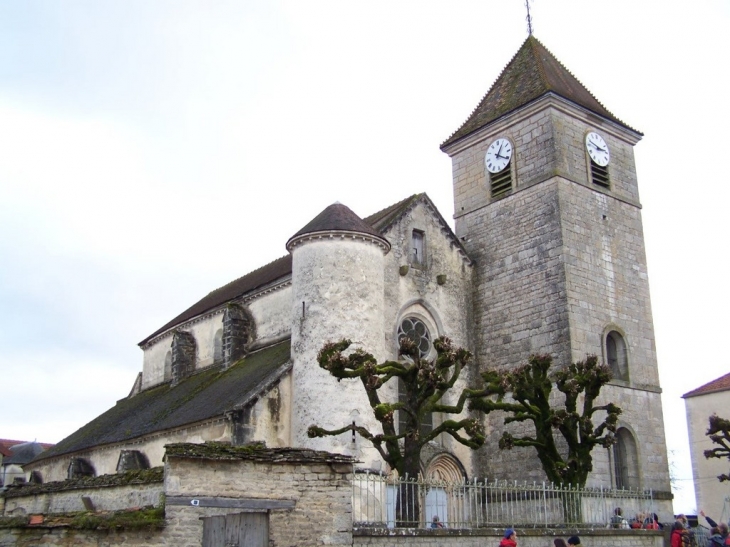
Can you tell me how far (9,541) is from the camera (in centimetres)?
1027

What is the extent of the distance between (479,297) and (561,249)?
3.40 meters

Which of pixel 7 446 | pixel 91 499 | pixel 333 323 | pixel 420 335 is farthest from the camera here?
pixel 7 446

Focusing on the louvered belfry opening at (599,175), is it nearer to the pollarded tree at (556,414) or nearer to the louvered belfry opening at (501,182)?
the louvered belfry opening at (501,182)

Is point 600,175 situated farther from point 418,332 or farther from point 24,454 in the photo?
point 24,454

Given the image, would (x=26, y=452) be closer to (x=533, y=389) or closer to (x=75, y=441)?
(x=75, y=441)

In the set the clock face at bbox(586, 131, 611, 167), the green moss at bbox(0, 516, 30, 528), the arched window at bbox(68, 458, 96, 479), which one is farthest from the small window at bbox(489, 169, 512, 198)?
the green moss at bbox(0, 516, 30, 528)

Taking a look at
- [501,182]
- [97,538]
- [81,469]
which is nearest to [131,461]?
[81,469]

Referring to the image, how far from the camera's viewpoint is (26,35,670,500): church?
67.9 ft

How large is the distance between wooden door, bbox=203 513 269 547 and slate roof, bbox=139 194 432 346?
37.1ft

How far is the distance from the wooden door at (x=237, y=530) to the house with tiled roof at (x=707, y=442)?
31.4 meters

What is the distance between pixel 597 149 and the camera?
986 inches

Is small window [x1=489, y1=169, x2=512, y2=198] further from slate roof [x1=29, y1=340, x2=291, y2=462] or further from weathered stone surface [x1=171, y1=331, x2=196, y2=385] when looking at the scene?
weathered stone surface [x1=171, y1=331, x2=196, y2=385]

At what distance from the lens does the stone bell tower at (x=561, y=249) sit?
2222cm

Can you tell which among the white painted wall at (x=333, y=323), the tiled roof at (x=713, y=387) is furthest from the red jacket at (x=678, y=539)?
the tiled roof at (x=713, y=387)
